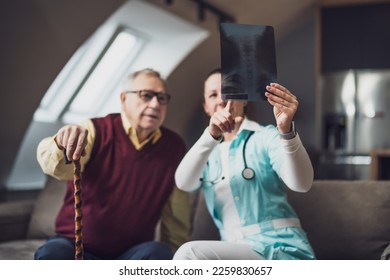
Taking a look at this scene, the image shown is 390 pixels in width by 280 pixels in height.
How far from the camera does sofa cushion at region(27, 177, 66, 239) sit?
1.53 meters

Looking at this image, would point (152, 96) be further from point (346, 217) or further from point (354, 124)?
point (354, 124)

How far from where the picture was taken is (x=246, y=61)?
3.12 feet

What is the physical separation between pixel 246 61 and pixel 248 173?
247mm

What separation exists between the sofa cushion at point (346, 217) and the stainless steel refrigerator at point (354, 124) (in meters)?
0.09

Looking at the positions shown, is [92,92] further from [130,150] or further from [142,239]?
[142,239]

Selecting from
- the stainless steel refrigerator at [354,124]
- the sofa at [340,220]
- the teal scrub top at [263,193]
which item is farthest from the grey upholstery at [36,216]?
the stainless steel refrigerator at [354,124]

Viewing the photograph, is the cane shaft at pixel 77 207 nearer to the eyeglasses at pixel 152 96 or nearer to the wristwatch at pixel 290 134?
the eyeglasses at pixel 152 96

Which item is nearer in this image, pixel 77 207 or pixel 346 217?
pixel 77 207

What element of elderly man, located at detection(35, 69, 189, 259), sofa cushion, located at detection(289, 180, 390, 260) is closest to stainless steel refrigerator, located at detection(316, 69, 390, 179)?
sofa cushion, located at detection(289, 180, 390, 260)

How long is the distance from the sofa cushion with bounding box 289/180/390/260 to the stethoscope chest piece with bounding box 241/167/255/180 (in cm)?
24

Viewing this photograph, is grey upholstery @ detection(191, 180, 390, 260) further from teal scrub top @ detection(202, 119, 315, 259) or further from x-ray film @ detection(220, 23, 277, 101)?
x-ray film @ detection(220, 23, 277, 101)

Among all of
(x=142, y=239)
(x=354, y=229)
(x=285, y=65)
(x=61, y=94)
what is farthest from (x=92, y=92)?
(x=354, y=229)

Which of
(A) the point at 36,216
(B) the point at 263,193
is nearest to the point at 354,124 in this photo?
(B) the point at 263,193

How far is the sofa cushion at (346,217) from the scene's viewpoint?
4.13ft
